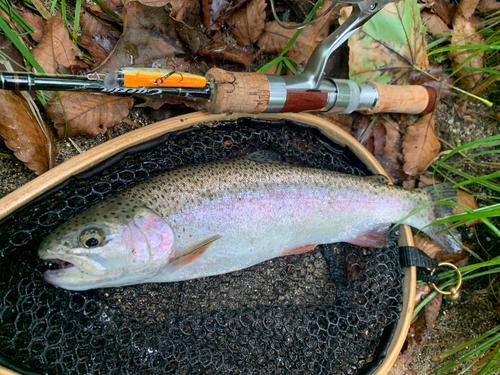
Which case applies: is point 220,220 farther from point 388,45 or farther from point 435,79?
point 435,79

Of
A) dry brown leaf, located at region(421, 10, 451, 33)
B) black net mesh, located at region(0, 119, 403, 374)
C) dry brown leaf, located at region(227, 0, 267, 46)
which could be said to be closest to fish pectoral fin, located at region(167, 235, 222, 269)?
black net mesh, located at region(0, 119, 403, 374)

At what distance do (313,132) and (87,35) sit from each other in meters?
1.42

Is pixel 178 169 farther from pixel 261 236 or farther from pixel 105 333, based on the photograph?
pixel 105 333

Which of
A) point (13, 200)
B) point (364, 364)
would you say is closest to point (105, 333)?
point (13, 200)

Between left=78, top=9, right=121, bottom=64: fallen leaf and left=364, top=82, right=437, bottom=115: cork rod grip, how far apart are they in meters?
1.57

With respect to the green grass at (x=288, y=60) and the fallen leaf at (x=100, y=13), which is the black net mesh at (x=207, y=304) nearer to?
the green grass at (x=288, y=60)

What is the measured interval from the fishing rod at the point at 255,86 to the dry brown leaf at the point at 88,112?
14cm

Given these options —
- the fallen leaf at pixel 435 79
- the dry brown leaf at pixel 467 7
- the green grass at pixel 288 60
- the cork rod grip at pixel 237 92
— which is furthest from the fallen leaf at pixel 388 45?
the cork rod grip at pixel 237 92

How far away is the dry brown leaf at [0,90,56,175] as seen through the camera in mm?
1726

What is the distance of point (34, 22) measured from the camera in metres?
1.95

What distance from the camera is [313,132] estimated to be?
2164mm

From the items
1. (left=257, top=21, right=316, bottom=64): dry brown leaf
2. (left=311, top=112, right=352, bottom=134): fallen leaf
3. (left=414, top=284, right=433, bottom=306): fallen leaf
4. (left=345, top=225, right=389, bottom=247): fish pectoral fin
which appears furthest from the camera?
(left=414, top=284, right=433, bottom=306): fallen leaf

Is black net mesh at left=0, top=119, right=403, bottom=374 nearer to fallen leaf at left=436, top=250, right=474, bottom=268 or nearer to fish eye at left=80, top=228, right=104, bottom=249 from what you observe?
fish eye at left=80, top=228, right=104, bottom=249

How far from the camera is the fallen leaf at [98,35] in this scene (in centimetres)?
Result: 202
